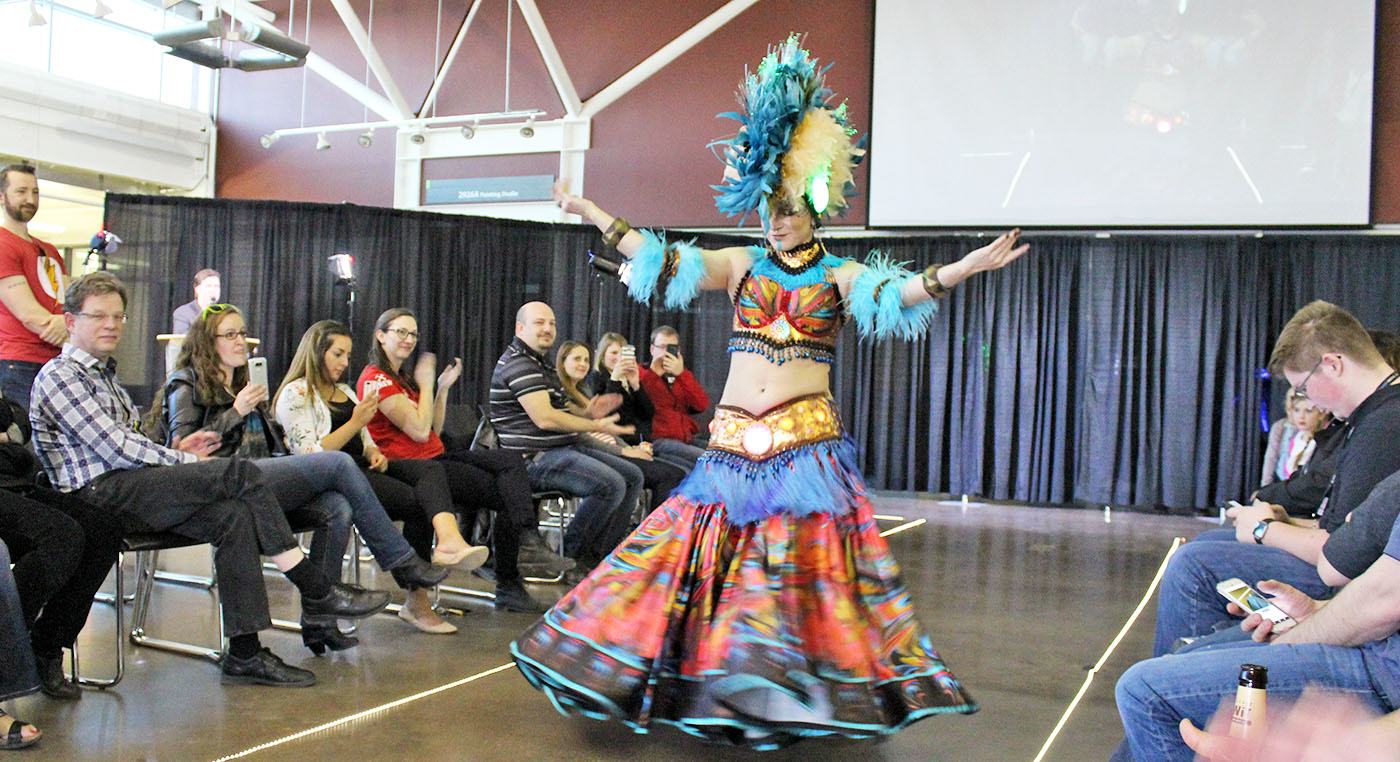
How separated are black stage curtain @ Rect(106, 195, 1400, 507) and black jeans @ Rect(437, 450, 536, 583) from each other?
4735 mm

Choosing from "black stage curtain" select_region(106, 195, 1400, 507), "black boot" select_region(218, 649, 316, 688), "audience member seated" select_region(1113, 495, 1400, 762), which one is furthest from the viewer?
"black stage curtain" select_region(106, 195, 1400, 507)

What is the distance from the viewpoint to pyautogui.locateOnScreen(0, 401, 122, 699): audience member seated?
310cm

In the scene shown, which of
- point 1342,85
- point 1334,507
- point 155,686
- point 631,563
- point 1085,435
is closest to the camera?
point 1334,507

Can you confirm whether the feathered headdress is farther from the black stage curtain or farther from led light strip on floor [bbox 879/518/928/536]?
the black stage curtain

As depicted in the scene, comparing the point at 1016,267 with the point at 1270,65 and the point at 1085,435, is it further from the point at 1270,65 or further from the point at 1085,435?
the point at 1270,65

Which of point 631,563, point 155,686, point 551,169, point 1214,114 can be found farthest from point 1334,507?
point 551,169

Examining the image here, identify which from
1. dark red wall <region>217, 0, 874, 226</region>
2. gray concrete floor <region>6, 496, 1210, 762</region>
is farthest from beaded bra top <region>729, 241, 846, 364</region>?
dark red wall <region>217, 0, 874, 226</region>

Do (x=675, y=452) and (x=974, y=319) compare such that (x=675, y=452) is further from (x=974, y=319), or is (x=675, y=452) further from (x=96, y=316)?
(x=974, y=319)

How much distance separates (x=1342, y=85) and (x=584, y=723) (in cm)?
789

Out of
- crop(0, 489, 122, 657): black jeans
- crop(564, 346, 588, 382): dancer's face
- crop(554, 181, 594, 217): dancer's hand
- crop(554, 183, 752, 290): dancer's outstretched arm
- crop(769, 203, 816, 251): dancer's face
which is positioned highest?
crop(554, 181, 594, 217): dancer's hand

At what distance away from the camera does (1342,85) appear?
8.71 m

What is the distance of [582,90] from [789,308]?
27.0ft

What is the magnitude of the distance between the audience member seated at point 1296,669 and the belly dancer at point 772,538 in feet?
2.77

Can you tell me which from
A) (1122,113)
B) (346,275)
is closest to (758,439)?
(346,275)
